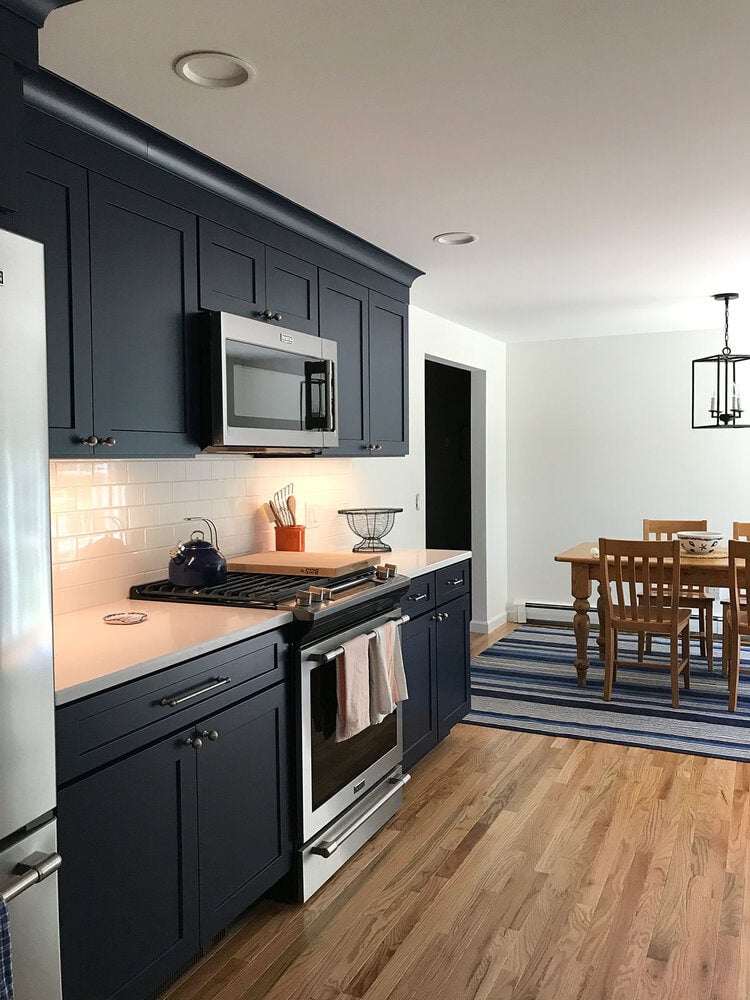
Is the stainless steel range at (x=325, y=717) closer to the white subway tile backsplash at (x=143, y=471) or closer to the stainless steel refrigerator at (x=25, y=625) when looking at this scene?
the white subway tile backsplash at (x=143, y=471)

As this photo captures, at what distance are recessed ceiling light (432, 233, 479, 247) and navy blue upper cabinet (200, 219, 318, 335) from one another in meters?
0.61

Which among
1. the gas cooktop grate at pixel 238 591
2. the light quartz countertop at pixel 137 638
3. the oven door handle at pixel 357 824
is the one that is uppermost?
the gas cooktop grate at pixel 238 591

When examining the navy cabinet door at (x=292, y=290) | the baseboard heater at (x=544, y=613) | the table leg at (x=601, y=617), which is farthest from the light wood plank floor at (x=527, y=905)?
the baseboard heater at (x=544, y=613)

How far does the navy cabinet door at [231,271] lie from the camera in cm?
275

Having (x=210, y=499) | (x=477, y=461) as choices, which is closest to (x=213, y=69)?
(x=210, y=499)

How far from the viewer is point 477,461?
6668 mm

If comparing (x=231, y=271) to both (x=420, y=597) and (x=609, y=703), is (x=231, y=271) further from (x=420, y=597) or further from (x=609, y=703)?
(x=609, y=703)

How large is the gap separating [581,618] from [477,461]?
1.92 meters

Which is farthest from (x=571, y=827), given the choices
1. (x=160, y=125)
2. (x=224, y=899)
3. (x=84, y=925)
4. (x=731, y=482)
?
(x=731, y=482)

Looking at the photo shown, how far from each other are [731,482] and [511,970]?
195 inches

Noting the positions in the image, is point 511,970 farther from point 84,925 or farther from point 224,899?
point 84,925

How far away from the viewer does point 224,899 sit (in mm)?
2285

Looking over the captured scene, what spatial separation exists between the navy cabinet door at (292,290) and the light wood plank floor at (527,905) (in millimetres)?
2020

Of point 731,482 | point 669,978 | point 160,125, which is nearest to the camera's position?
point 669,978
